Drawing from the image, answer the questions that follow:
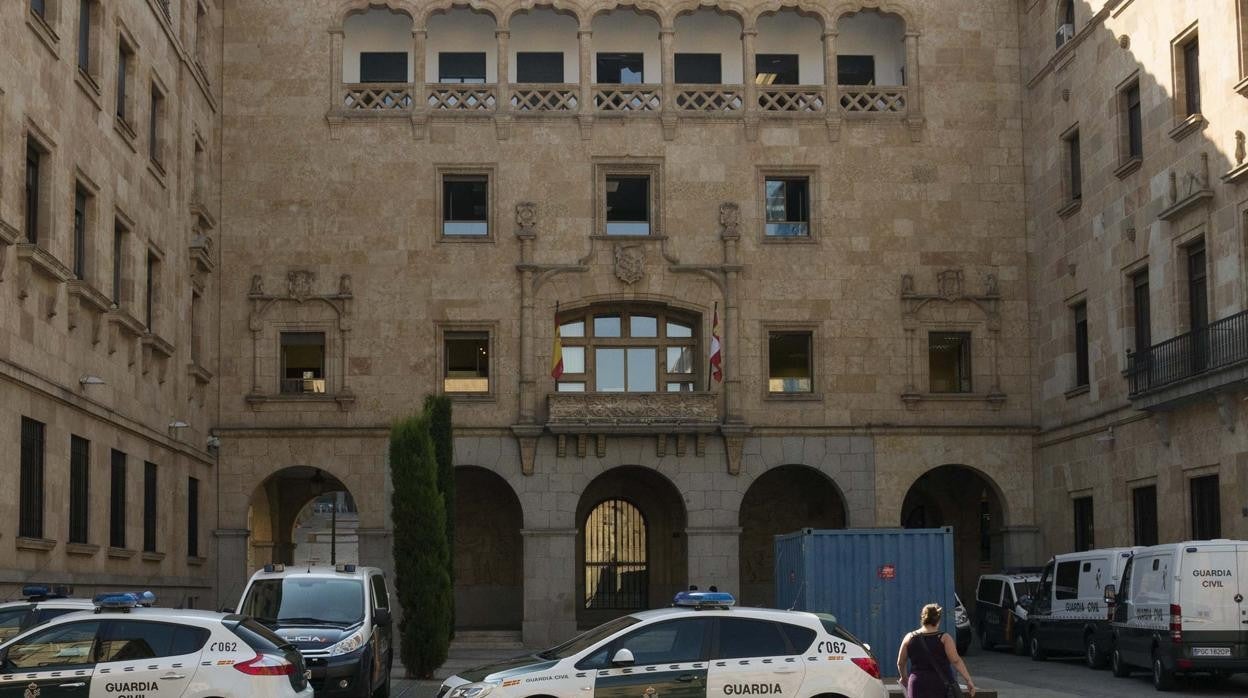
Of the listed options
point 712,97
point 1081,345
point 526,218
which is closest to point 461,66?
point 526,218

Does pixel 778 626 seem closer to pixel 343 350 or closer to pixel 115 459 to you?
pixel 115 459

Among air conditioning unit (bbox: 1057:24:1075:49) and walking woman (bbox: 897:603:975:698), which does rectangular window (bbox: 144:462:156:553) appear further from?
air conditioning unit (bbox: 1057:24:1075:49)

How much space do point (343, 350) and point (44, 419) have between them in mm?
13446

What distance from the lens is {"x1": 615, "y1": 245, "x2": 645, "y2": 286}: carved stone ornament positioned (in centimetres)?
3875

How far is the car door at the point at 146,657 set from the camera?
1599 centimetres

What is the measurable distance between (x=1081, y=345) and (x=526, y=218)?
1307 cm

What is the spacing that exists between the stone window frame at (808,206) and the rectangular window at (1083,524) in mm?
8590

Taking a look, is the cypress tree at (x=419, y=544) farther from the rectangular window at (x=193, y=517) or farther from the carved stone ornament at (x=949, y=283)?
the carved stone ornament at (x=949, y=283)

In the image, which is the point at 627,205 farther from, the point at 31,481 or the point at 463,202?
the point at 31,481

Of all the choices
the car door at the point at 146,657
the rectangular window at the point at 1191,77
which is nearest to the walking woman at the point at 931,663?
the car door at the point at 146,657

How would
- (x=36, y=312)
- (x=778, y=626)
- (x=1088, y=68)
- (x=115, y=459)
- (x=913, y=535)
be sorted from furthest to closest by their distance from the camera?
(x=1088, y=68) < (x=115, y=459) < (x=913, y=535) < (x=36, y=312) < (x=778, y=626)

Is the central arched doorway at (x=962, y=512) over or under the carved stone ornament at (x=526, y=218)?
under

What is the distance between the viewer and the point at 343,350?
38406 mm

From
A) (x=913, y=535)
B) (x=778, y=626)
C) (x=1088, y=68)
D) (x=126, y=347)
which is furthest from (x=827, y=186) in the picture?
(x=778, y=626)
